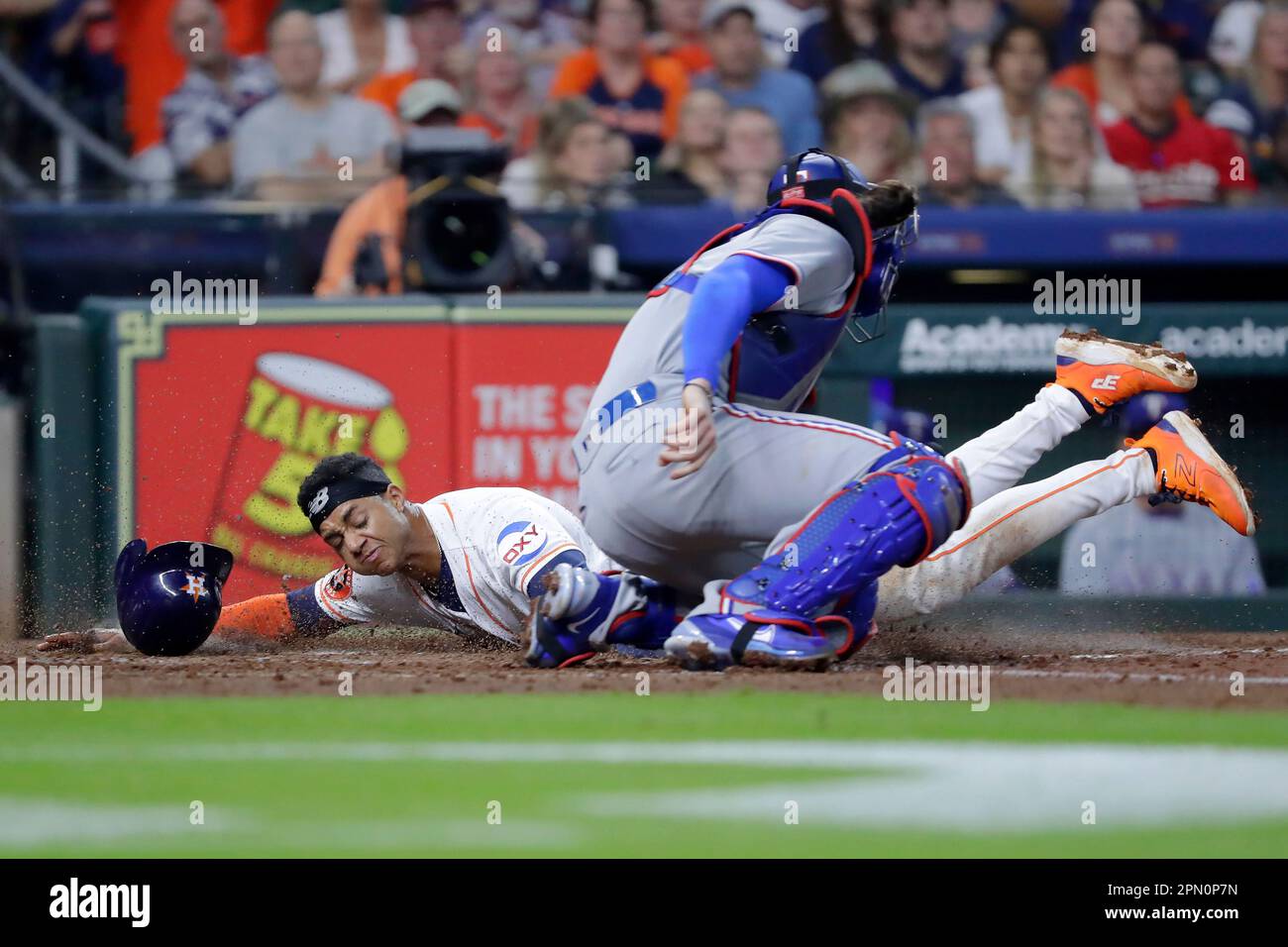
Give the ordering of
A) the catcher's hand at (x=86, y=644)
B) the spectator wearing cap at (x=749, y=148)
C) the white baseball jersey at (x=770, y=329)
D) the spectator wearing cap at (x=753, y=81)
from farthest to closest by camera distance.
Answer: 1. the spectator wearing cap at (x=753, y=81)
2. the spectator wearing cap at (x=749, y=148)
3. the catcher's hand at (x=86, y=644)
4. the white baseball jersey at (x=770, y=329)

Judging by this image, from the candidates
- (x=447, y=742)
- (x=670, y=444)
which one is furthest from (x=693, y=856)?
(x=670, y=444)

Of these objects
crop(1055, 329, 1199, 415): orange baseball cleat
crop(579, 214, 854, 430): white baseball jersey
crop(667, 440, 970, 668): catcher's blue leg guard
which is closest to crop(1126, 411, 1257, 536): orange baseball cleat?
crop(1055, 329, 1199, 415): orange baseball cleat

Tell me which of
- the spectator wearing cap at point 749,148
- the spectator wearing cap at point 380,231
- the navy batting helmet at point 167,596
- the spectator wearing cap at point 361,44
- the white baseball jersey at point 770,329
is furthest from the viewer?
the spectator wearing cap at point 361,44

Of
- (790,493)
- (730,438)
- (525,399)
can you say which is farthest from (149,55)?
(790,493)

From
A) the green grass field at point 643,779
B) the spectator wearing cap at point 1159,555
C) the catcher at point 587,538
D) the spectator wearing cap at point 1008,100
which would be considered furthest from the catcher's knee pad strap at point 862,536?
the spectator wearing cap at point 1008,100

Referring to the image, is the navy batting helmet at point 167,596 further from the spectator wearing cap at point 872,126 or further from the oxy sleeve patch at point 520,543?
the spectator wearing cap at point 872,126

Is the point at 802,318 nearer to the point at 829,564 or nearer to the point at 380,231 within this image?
the point at 829,564

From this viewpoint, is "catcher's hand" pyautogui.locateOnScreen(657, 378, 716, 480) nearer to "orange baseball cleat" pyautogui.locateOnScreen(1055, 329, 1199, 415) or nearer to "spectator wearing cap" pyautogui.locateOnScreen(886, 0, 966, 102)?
"orange baseball cleat" pyautogui.locateOnScreen(1055, 329, 1199, 415)
